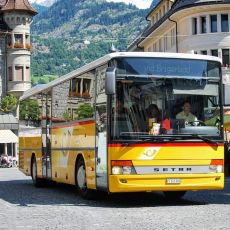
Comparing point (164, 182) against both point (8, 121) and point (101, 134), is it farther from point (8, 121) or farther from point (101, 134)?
point (8, 121)

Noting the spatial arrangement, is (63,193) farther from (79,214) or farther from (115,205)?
(79,214)

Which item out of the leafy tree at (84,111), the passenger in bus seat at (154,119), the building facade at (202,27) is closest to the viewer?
the passenger in bus seat at (154,119)

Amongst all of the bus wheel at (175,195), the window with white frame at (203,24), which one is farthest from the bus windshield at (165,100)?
the window with white frame at (203,24)

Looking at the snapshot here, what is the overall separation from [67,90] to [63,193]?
3.27 meters

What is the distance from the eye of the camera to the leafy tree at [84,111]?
627 inches

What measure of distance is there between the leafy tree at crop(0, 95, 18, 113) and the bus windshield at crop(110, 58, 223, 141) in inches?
2171

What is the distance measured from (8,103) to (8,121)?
2317 mm

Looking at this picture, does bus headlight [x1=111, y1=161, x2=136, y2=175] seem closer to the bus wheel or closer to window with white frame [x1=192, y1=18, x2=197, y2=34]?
the bus wheel

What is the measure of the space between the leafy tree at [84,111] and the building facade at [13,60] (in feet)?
176

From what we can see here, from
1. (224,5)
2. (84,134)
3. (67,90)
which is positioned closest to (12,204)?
(84,134)

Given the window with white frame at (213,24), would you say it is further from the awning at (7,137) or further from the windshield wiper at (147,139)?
the windshield wiper at (147,139)

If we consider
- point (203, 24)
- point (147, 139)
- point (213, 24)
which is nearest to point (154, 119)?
point (147, 139)

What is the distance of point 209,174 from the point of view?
1484 centimetres

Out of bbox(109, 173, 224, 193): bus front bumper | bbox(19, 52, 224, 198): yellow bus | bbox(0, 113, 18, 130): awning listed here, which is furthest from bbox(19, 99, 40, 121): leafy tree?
bbox(0, 113, 18, 130): awning
